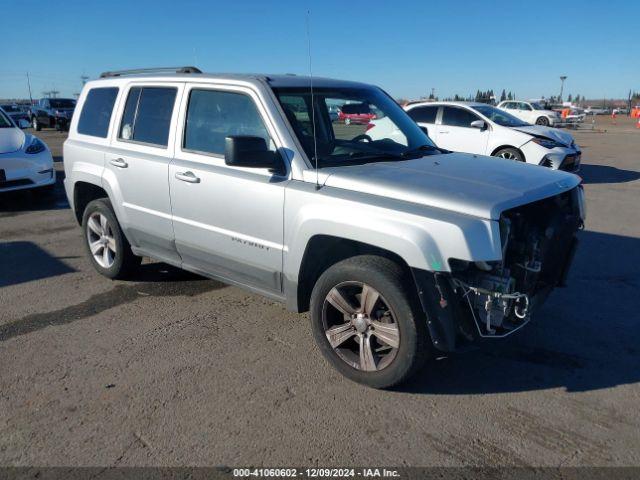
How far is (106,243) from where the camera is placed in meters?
5.44

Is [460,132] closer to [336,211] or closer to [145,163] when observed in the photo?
[145,163]

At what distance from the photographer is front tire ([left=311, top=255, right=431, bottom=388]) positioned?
10.4ft

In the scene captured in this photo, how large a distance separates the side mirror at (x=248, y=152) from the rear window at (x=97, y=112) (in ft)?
7.29

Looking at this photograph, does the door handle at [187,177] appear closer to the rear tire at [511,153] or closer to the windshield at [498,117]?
the rear tire at [511,153]

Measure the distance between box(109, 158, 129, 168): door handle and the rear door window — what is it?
28.1 ft

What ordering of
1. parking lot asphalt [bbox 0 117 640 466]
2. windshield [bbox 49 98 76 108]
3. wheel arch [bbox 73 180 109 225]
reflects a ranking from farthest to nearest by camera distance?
1. windshield [bbox 49 98 76 108]
2. wheel arch [bbox 73 180 109 225]
3. parking lot asphalt [bbox 0 117 640 466]

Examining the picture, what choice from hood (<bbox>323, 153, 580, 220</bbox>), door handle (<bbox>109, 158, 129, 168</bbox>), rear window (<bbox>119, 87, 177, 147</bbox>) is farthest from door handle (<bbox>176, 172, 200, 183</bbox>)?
hood (<bbox>323, 153, 580, 220</bbox>)

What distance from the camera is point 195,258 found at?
14.6 feet

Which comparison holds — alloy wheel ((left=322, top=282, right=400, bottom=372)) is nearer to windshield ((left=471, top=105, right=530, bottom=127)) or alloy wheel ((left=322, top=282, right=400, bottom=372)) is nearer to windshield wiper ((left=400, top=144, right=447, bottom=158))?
windshield wiper ((left=400, top=144, right=447, bottom=158))

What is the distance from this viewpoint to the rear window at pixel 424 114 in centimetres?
1213

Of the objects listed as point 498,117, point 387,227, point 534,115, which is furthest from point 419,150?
point 534,115

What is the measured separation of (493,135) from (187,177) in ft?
28.1

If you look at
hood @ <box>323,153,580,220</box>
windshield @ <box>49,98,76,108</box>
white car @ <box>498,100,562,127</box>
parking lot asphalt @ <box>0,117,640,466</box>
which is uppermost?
hood @ <box>323,153,580,220</box>

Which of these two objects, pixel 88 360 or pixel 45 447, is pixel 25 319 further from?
pixel 45 447
